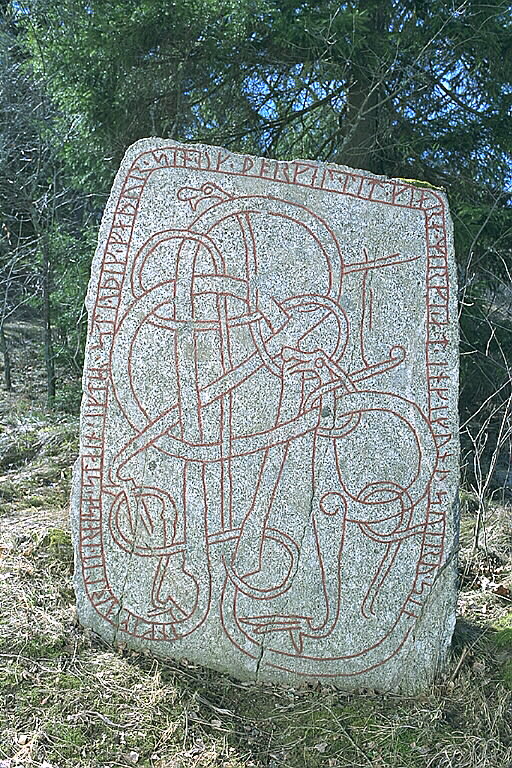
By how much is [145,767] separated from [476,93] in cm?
439

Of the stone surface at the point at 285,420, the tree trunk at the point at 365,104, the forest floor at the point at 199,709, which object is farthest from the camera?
the tree trunk at the point at 365,104

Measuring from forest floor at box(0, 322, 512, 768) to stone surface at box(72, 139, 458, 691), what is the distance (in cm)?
13

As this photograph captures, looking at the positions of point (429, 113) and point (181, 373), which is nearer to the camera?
point (181, 373)

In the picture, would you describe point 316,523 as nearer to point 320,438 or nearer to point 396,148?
point 320,438

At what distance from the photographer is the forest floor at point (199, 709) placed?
2537 mm

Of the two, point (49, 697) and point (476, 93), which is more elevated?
point (476, 93)

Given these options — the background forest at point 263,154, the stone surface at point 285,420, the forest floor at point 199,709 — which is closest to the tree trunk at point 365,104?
the background forest at point 263,154

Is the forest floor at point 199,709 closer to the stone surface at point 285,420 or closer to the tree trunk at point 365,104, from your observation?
the stone surface at point 285,420

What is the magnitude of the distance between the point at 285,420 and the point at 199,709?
3.61ft

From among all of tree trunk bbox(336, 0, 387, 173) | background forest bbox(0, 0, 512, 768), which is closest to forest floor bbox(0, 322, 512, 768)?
background forest bbox(0, 0, 512, 768)

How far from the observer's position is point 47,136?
6148mm

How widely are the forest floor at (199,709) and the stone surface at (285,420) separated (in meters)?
0.13

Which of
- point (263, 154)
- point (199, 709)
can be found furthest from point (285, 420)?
point (263, 154)

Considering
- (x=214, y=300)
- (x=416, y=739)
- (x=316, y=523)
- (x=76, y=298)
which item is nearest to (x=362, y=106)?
(x=76, y=298)
